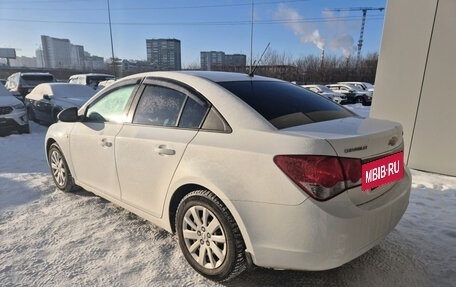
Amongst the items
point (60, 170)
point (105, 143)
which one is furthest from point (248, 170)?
point (60, 170)

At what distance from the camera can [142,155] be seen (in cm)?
283

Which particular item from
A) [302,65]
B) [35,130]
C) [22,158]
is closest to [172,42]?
[302,65]

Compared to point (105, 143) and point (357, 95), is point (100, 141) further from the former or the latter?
point (357, 95)

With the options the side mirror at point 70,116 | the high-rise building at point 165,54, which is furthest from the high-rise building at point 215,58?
the side mirror at point 70,116

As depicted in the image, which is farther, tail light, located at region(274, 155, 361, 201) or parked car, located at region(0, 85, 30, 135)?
parked car, located at region(0, 85, 30, 135)

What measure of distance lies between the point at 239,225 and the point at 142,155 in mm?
1128

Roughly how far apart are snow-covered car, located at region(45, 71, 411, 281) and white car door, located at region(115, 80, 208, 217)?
0.03 feet

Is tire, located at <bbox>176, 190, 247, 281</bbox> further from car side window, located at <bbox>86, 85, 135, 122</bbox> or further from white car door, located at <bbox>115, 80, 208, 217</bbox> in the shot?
car side window, located at <bbox>86, 85, 135, 122</bbox>

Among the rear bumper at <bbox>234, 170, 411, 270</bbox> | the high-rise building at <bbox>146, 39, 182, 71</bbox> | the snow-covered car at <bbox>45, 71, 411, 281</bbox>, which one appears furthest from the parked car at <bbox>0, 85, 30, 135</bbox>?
the high-rise building at <bbox>146, 39, 182, 71</bbox>

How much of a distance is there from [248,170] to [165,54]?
45.5 meters

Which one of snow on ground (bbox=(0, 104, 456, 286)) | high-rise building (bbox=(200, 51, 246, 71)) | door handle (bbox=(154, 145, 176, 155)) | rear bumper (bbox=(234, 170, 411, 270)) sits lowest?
snow on ground (bbox=(0, 104, 456, 286))

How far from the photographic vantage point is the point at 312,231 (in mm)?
1939

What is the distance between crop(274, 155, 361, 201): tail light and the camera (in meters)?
1.92

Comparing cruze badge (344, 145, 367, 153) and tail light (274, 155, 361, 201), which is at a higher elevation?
cruze badge (344, 145, 367, 153)
